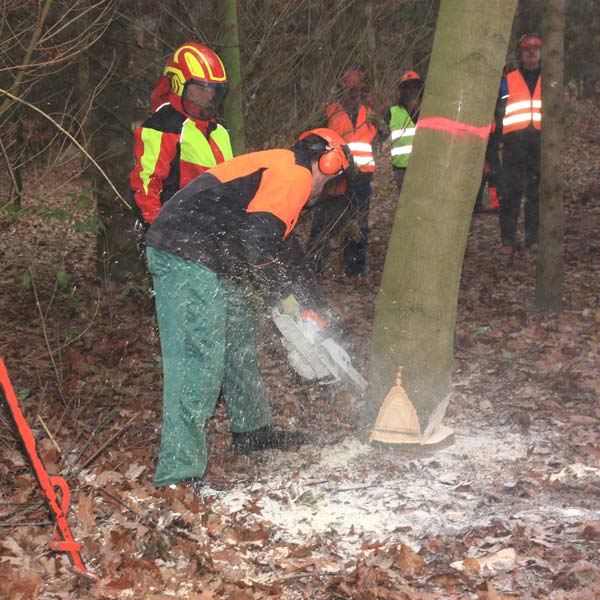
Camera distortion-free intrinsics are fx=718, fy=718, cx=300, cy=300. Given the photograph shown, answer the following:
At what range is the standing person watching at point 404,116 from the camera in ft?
23.4

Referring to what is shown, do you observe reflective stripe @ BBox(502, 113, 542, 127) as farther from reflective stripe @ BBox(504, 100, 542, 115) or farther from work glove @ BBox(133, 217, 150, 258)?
work glove @ BBox(133, 217, 150, 258)

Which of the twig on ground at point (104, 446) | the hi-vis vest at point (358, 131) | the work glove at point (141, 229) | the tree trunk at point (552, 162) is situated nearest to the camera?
the twig on ground at point (104, 446)

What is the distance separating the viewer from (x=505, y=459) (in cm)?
392

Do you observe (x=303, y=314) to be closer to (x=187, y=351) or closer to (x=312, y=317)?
(x=312, y=317)

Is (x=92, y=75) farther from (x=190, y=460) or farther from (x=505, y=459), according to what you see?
(x=505, y=459)

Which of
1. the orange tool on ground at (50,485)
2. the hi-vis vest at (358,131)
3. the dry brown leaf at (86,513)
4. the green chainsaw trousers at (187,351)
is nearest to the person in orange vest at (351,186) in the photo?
the hi-vis vest at (358,131)

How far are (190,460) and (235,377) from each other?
61 cm

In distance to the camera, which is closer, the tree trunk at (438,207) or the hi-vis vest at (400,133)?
the tree trunk at (438,207)

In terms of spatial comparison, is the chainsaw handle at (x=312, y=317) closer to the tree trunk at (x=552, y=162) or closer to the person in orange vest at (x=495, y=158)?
the tree trunk at (x=552, y=162)

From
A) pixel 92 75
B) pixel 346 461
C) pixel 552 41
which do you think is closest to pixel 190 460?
pixel 346 461

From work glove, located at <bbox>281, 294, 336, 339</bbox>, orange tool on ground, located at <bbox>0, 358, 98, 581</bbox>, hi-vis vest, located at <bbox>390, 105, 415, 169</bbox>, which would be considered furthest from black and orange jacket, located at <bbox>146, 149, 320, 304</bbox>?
hi-vis vest, located at <bbox>390, 105, 415, 169</bbox>

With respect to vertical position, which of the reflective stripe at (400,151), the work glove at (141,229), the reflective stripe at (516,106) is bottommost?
the work glove at (141,229)

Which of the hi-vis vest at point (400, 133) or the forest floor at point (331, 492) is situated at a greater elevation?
the hi-vis vest at point (400, 133)

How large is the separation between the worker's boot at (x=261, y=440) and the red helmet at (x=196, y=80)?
2050 millimetres
